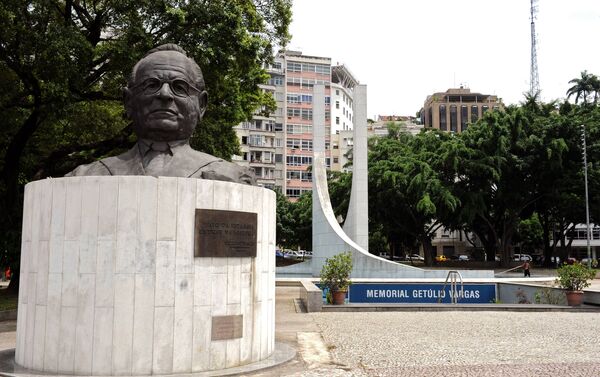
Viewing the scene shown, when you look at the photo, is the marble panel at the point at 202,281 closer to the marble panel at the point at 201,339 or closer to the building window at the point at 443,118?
the marble panel at the point at 201,339

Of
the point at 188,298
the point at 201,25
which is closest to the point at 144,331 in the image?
the point at 188,298

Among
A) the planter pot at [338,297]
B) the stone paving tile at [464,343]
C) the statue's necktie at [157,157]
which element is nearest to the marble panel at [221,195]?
the statue's necktie at [157,157]

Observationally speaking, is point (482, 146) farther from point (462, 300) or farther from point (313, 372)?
point (313, 372)

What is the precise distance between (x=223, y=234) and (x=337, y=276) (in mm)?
8420

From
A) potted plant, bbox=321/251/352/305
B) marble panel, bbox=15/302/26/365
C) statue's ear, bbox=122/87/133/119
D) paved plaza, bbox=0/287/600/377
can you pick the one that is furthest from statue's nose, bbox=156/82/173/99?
potted plant, bbox=321/251/352/305

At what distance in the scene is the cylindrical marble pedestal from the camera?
6.53 meters

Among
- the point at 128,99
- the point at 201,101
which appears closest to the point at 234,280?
the point at 201,101

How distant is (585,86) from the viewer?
5100 centimetres

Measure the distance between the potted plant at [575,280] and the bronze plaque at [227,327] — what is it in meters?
11.2

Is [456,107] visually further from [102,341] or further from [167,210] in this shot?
[102,341]

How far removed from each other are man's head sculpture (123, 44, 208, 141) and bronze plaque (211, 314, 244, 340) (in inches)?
103

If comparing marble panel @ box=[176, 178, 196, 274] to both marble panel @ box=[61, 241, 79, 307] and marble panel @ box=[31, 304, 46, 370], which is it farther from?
marble panel @ box=[31, 304, 46, 370]

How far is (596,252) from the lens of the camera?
65625mm

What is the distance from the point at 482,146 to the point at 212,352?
30.3m
